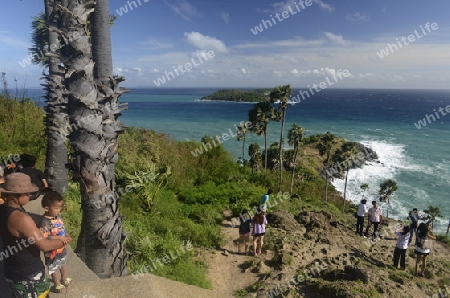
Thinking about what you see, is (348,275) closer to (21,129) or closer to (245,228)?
(245,228)

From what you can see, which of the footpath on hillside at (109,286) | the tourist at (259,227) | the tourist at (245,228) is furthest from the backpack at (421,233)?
the footpath on hillside at (109,286)

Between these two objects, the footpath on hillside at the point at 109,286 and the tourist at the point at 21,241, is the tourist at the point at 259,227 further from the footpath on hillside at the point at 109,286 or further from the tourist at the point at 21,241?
the tourist at the point at 21,241

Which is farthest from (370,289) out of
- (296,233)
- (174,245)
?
(174,245)

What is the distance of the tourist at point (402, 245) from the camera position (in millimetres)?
9758

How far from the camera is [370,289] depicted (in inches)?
317

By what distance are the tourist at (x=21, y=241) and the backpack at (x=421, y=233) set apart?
10.0 m

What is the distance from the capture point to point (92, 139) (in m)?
3.89

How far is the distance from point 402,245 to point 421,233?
→ 97 centimetres

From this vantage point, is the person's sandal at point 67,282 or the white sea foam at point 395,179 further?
the white sea foam at point 395,179

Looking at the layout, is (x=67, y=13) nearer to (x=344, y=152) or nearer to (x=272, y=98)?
(x=272, y=98)

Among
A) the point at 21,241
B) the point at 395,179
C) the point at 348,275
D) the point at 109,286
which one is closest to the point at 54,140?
the point at 109,286

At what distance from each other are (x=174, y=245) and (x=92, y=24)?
7061 millimetres

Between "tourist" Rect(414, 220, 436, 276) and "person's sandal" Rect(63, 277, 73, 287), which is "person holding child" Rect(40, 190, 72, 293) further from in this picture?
"tourist" Rect(414, 220, 436, 276)

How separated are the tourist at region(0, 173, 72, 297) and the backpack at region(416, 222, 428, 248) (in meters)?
10.0
